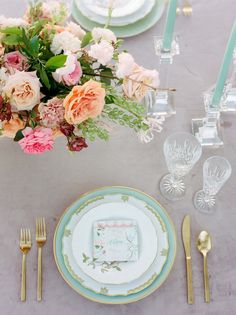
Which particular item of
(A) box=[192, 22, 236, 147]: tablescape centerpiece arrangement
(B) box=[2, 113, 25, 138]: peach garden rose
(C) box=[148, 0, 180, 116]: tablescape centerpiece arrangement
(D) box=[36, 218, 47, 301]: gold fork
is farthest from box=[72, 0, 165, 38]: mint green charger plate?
(D) box=[36, 218, 47, 301]: gold fork

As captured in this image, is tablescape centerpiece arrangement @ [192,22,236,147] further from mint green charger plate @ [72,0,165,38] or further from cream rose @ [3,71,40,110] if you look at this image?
cream rose @ [3,71,40,110]

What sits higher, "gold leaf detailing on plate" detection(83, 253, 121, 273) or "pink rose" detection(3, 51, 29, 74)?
"pink rose" detection(3, 51, 29, 74)

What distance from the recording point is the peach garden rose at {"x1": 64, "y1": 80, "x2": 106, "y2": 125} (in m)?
1.01

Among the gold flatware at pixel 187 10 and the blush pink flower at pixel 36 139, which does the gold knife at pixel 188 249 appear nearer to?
the blush pink flower at pixel 36 139

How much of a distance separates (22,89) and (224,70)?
513mm

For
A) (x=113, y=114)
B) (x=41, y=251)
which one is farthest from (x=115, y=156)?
(x=41, y=251)

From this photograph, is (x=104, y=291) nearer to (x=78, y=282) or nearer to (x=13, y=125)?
(x=78, y=282)

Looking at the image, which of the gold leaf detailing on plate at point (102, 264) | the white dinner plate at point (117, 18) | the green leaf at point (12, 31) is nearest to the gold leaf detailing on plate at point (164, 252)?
the gold leaf detailing on plate at point (102, 264)

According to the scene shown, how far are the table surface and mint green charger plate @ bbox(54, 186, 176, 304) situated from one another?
3 cm

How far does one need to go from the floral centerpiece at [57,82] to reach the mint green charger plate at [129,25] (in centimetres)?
34

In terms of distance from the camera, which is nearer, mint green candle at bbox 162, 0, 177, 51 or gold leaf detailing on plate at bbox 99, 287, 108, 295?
gold leaf detailing on plate at bbox 99, 287, 108, 295

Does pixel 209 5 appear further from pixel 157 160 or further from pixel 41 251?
pixel 41 251

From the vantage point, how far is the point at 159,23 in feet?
5.04

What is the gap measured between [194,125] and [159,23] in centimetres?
37
